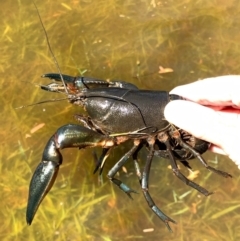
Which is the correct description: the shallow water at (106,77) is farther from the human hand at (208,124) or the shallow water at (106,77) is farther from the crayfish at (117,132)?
the human hand at (208,124)

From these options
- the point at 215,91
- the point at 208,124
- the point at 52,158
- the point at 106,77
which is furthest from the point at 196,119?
the point at 106,77

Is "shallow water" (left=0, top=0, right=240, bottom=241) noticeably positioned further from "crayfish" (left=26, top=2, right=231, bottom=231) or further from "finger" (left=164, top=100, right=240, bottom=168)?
"finger" (left=164, top=100, right=240, bottom=168)

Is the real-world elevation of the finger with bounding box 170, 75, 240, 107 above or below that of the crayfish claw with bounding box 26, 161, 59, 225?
above

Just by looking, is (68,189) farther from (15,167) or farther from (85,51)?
(85,51)

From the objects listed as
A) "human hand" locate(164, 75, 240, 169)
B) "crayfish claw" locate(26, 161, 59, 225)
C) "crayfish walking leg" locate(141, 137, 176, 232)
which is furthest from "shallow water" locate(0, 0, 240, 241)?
"human hand" locate(164, 75, 240, 169)

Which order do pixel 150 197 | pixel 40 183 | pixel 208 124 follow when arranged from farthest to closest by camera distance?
pixel 150 197, pixel 40 183, pixel 208 124

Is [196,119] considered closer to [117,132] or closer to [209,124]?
[209,124]

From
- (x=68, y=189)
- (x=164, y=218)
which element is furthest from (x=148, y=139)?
(x=68, y=189)
